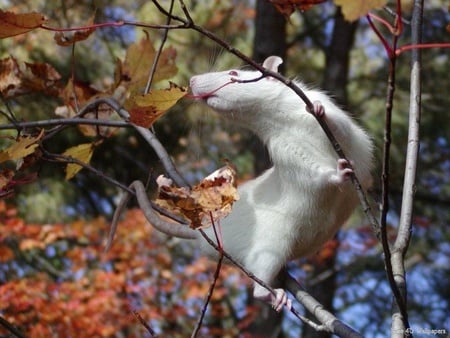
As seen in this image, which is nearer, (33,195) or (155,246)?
(155,246)

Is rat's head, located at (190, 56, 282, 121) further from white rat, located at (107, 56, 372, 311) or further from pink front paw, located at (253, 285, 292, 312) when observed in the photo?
pink front paw, located at (253, 285, 292, 312)

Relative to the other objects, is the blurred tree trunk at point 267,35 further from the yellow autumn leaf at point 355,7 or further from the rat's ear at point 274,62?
the yellow autumn leaf at point 355,7

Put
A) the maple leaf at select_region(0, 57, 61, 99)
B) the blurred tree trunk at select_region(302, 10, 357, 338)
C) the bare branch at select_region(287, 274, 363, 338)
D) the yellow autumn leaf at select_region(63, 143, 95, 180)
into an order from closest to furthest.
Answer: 1. the bare branch at select_region(287, 274, 363, 338)
2. the yellow autumn leaf at select_region(63, 143, 95, 180)
3. the maple leaf at select_region(0, 57, 61, 99)
4. the blurred tree trunk at select_region(302, 10, 357, 338)

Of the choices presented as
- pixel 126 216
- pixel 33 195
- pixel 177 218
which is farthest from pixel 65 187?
pixel 177 218

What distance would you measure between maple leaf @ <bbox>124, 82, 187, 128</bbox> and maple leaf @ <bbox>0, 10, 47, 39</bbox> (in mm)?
234

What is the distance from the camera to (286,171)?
73.7 inches

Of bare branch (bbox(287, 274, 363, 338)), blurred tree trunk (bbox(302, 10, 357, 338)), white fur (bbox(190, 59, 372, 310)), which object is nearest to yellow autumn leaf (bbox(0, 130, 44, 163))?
white fur (bbox(190, 59, 372, 310))

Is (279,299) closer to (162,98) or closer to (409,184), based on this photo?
(409,184)

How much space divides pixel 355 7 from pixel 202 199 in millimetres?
556

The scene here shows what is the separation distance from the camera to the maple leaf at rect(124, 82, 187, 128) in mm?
1307

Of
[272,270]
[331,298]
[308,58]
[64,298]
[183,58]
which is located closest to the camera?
[272,270]

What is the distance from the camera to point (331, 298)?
542cm

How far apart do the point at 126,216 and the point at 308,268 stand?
1875 millimetres

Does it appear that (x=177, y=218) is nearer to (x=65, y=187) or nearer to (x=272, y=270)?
(x=272, y=270)
